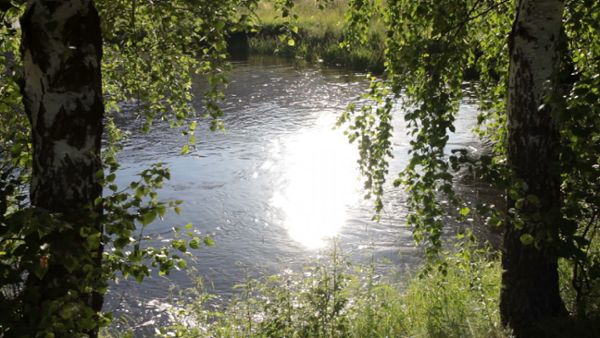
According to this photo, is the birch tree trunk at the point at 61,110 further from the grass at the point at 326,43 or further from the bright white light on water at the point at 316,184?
the grass at the point at 326,43

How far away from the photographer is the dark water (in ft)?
29.2

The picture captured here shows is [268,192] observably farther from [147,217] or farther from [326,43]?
[326,43]

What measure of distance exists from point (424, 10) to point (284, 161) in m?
8.99

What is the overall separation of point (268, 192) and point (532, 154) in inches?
306

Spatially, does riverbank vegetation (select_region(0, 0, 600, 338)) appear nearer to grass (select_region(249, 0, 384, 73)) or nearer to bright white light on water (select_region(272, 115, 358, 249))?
bright white light on water (select_region(272, 115, 358, 249))

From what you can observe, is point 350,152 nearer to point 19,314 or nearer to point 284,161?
point 284,161

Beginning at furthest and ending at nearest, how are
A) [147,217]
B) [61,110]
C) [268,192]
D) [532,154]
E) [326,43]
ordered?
[326,43]
[268,192]
[532,154]
[61,110]
[147,217]

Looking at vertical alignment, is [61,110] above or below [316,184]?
above

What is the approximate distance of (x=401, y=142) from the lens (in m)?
14.3

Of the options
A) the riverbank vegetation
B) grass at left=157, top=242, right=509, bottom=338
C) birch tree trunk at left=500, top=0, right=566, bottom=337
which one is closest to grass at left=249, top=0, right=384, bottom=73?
grass at left=157, top=242, right=509, bottom=338

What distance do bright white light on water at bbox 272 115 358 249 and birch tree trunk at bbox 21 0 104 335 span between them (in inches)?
270

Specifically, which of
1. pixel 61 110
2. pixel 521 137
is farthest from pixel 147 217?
pixel 521 137

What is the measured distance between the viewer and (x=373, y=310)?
6.58 meters

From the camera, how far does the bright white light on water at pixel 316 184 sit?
10541 millimetres
